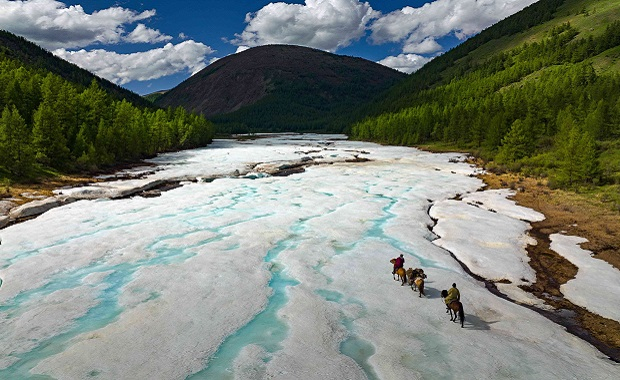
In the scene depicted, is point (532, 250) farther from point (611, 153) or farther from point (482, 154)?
point (482, 154)

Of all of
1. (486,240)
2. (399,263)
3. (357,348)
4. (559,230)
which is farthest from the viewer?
(559,230)

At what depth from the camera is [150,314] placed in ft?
52.4

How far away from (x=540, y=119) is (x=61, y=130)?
113 meters

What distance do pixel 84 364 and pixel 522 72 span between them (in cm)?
21020

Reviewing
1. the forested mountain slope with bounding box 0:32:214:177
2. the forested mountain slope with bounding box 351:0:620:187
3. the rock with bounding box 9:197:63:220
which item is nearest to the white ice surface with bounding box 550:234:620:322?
the forested mountain slope with bounding box 351:0:620:187

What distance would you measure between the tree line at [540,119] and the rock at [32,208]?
215 feet

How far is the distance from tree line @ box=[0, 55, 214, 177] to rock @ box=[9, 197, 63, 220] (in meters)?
17.2

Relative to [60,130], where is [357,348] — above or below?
below

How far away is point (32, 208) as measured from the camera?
34969 mm

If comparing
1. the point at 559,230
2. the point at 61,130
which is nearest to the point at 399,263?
the point at 559,230

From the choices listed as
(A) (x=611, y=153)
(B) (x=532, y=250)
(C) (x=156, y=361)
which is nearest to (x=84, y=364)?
(C) (x=156, y=361)

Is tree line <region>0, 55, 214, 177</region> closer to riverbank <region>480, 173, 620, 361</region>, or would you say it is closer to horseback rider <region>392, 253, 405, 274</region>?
horseback rider <region>392, 253, 405, 274</region>

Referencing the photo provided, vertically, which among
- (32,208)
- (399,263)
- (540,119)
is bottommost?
(32,208)

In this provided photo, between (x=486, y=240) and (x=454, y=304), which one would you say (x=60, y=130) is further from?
(x=454, y=304)
